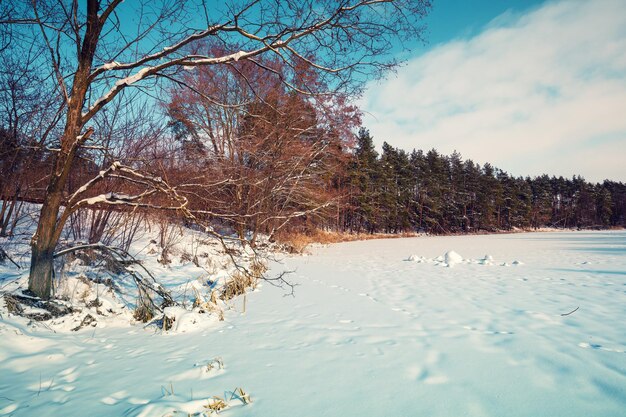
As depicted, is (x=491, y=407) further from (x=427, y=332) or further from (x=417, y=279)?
(x=417, y=279)

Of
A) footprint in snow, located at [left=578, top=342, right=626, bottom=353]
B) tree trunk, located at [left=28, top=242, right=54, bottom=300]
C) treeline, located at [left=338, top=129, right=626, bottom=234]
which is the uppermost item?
treeline, located at [left=338, top=129, right=626, bottom=234]

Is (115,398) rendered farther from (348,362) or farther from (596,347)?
(596,347)

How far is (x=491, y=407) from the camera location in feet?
5.12

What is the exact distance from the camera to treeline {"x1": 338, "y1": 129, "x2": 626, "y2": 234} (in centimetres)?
3125

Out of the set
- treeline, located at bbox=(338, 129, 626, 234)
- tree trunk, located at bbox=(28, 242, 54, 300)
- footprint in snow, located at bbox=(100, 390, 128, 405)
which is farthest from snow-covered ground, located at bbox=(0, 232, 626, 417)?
treeline, located at bbox=(338, 129, 626, 234)

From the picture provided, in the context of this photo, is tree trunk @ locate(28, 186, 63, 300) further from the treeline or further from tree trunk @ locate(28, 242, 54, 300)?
the treeline

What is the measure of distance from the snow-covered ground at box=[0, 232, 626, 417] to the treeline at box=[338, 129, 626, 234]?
2177 cm

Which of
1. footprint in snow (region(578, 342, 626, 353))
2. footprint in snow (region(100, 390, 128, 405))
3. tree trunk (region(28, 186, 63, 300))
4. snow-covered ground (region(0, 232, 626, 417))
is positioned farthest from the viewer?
→ tree trunk (region(28, 186, 63, 300))

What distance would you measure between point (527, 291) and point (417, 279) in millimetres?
1859

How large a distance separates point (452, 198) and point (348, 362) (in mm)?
43210

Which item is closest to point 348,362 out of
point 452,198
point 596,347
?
point 596,347

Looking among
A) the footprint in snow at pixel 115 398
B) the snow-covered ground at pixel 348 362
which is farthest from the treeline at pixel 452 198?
the footprint in snow at pixel 115 398

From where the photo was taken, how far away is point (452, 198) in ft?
135

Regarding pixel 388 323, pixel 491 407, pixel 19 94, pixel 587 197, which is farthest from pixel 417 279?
pixel 587 197
